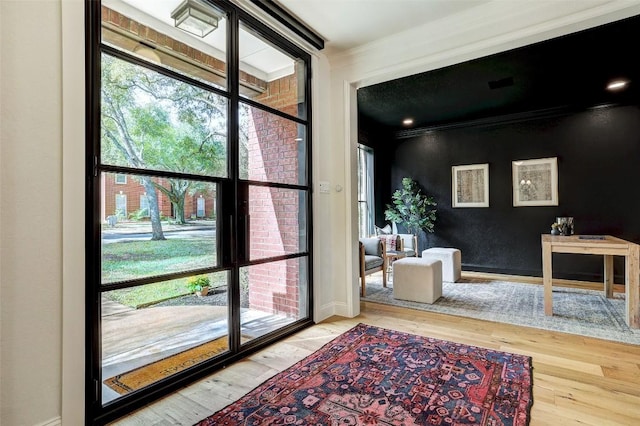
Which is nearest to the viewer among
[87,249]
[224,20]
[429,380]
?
[87,249]

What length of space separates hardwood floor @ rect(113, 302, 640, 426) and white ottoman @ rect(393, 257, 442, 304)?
58 centimetres

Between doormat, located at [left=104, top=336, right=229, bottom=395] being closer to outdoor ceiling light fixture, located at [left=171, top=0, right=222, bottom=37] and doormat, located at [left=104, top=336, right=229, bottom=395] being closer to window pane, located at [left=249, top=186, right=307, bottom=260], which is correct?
window pane, located at [left=249, top=186, right=307, bottom=260]

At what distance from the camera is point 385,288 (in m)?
4.69

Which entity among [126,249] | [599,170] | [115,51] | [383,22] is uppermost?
[383,22]

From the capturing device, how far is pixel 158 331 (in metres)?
2.10

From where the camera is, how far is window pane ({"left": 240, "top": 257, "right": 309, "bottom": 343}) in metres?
2.58

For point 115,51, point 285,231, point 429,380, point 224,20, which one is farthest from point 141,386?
point 224,20

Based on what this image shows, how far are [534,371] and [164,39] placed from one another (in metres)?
3.45

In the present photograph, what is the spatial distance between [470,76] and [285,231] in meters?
3.12

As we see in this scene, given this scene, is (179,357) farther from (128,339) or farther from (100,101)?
(100,101)

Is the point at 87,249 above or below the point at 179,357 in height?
above

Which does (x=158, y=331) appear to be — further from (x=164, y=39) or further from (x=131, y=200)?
(x=164, y=39)

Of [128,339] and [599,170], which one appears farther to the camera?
[599,170]

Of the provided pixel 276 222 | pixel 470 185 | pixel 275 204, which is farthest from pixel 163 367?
pixel 470 185
